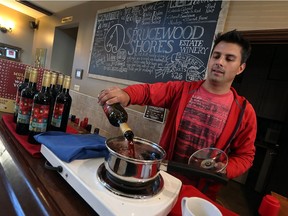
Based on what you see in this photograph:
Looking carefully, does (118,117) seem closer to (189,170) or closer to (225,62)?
(189,170)

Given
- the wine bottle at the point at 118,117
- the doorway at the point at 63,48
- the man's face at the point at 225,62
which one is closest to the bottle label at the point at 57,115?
the wine bottle at the point at 118,117

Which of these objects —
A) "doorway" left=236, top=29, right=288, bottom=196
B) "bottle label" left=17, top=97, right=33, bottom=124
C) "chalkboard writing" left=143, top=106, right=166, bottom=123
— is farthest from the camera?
"doorway" left=236, top=29, right=288, bottom=196

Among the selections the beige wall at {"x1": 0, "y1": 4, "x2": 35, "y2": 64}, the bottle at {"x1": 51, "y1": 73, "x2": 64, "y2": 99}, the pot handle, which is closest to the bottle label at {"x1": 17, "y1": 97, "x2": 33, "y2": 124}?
the bottle at {"x1": 51, "y1": 73, "x2": 64, "y2": 99}

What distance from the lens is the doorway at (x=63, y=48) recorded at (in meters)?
3.43

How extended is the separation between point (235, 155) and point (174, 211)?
672 millimetres

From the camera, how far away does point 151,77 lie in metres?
1.80

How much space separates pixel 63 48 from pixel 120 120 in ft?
11.4

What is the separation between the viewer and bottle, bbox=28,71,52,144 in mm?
718

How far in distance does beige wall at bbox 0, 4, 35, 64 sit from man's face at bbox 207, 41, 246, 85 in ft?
13.8

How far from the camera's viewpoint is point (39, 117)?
0.73 metres

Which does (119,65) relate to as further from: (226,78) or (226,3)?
(226,78)

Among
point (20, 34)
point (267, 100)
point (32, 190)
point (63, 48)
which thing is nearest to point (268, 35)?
point (32, 190)

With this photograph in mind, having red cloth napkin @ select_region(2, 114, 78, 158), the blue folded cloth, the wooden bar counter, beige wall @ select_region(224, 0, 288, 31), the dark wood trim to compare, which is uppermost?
beige wall @ select_region(224, 0, 288, 31)

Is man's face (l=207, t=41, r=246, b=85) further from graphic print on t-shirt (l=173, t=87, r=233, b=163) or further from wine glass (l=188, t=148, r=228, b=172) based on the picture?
wine glass (l=188, t=148, r=228, b=172)
